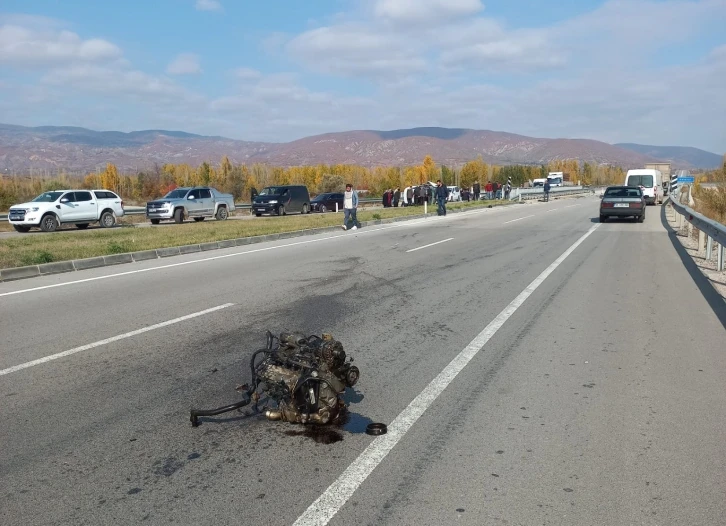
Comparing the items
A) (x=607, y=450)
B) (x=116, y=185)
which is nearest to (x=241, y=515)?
(x=607, y=450)

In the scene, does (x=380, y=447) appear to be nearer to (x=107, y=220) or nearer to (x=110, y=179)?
(x=107, y=220)

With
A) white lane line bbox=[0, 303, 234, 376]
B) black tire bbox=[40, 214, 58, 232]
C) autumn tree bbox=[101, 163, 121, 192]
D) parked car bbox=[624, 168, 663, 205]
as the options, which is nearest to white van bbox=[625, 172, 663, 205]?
parked car bbox=[624, 168, 663, 205]

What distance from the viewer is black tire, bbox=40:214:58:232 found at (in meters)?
24.7

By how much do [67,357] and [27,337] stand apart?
4.20ft

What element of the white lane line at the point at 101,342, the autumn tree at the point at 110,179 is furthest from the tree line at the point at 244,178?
the white lane line at the point at 101,342

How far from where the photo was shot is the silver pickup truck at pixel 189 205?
28.9 meters

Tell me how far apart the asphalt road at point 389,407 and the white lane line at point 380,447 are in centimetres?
2

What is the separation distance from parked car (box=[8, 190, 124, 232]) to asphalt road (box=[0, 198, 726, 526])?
15.7 meters

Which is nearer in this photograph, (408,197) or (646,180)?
(646,180)

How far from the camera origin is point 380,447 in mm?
4297

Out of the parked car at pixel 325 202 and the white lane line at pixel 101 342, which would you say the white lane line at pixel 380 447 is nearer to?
the white lane line at pixel 101 342

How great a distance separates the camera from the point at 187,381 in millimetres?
5676

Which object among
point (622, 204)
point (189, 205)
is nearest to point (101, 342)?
point (622, 204)

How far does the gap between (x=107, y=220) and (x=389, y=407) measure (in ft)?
82.6
